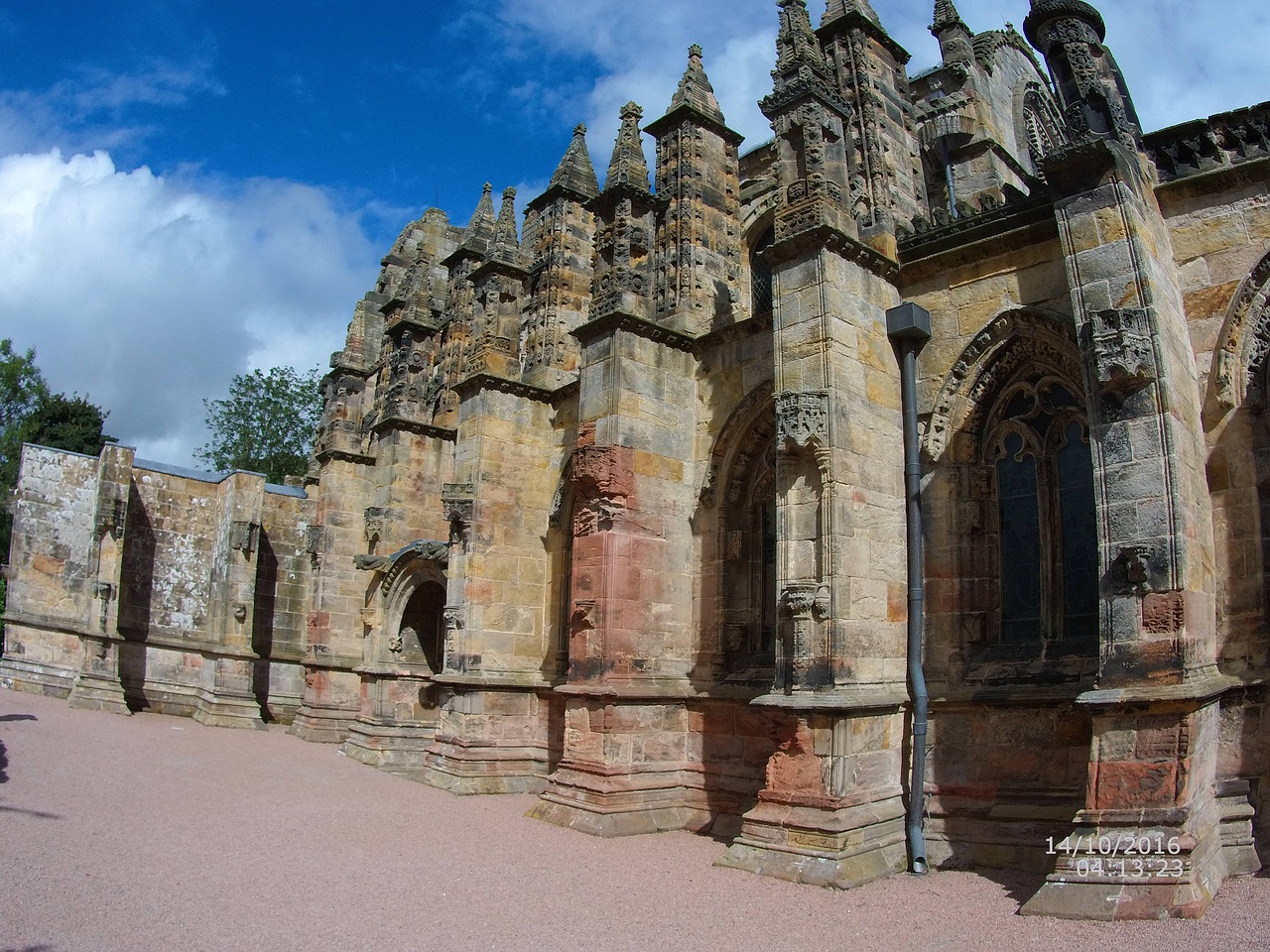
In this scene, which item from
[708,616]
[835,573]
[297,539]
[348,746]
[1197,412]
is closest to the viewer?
[1197,412]

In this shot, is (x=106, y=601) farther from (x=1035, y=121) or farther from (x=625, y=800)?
(x=1035, y=121)

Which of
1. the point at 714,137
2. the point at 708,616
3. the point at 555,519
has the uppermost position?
the point at 714,137

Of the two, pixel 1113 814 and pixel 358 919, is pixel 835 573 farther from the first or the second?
pixel 358 919

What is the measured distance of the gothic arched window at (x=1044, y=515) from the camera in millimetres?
8805

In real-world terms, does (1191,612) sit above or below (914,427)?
below

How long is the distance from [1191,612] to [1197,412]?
1974 millimetres

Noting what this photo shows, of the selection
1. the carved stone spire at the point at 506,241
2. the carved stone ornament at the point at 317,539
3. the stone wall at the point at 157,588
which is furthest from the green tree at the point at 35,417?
the carved stone spire at the point at 506,241

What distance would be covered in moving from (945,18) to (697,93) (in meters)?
5.65

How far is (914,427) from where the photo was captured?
953cm

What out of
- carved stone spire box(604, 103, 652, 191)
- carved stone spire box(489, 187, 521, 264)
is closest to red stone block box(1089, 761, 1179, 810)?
carved stone spire box(604, 103, 652, 191)

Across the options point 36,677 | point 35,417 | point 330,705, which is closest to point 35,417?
point 35,417

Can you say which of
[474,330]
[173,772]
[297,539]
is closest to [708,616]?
[474,330]

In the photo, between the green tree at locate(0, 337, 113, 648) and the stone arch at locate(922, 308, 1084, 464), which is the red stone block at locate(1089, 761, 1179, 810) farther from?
the green tree at locate(0, 337, 113, 648)

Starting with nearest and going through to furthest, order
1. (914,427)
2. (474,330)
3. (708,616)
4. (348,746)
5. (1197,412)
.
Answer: (1197,412)
(914,427)
(708,616)
(474,330)
(348,746)
